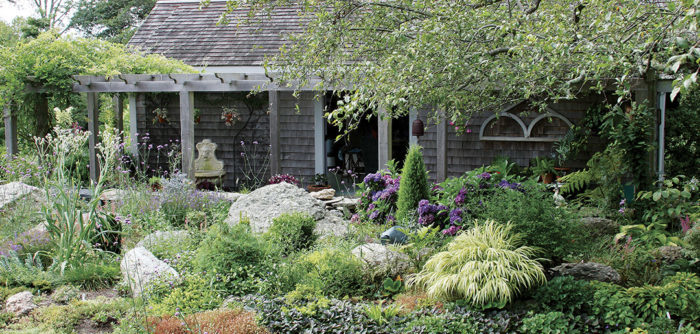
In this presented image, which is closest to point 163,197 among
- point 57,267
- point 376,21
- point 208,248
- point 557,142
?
point 57,267

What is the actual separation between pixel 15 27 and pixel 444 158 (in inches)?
822

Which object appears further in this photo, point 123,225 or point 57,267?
point 123,225

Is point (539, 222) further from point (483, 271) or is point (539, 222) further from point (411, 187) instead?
point (411, 187)

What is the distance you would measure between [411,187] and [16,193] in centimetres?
510

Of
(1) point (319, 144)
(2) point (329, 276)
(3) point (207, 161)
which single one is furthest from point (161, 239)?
(1) point (319, 144)

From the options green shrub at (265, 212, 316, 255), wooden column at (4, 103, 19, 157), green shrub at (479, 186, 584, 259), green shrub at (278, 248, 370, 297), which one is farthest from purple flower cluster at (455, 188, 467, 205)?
wooden column at (4, 103, 19, 157)

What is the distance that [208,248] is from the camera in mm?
5586

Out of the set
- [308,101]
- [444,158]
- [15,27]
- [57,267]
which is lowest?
[57,267]

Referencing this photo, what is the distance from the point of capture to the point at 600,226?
7062mm

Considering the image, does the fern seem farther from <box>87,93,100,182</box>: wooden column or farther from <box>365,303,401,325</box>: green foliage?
<box>87,93,100,182</box>: wooden column

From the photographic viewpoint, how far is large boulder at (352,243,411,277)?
561 cm

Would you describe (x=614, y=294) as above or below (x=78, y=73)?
below

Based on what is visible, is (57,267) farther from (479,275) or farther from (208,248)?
(479,275)

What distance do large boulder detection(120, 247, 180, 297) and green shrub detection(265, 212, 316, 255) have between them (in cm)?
115
